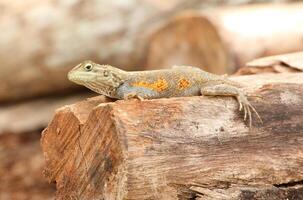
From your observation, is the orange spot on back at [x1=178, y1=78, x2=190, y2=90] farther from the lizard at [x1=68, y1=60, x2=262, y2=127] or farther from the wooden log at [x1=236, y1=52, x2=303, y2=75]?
the wooden log at [x1=236, y1=52, x2=303, y2=75]

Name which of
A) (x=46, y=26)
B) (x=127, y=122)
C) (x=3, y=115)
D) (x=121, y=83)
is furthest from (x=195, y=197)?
(x=3, y=115)

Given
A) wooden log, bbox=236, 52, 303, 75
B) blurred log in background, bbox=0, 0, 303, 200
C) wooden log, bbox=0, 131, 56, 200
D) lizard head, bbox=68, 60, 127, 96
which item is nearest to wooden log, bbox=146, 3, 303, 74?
blurred log in background, bbox=0, 0, 303, 200

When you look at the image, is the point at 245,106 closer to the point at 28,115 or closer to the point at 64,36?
the point at 64,36

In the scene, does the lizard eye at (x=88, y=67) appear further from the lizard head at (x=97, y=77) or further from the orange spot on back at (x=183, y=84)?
the orange spot on back at (x=183, y=84)

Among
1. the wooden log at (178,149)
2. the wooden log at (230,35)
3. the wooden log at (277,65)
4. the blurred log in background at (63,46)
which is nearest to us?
the wooden log at (178,149)

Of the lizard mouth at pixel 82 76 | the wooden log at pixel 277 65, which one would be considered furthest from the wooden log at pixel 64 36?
the lizard mouth at pixel 82 76

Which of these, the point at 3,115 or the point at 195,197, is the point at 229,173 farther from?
the point at 3,115
